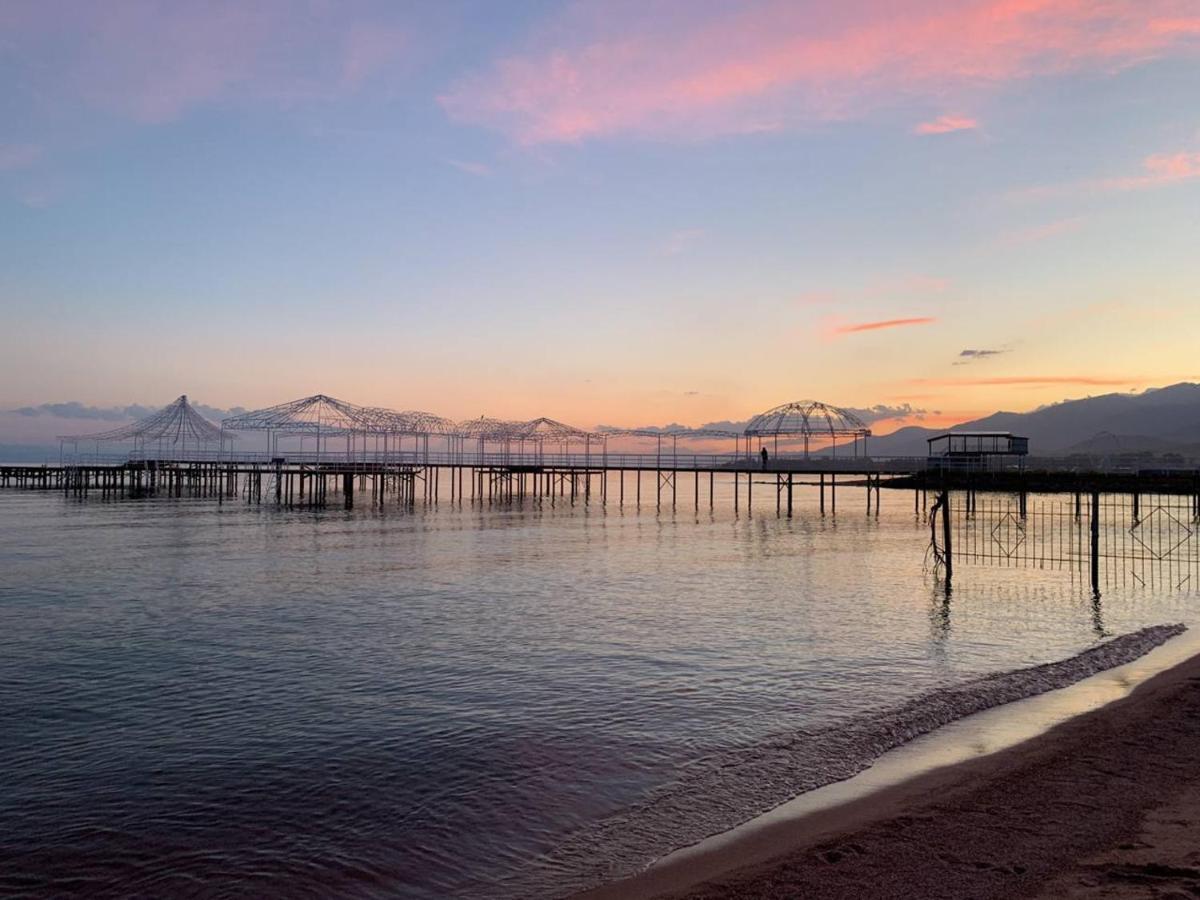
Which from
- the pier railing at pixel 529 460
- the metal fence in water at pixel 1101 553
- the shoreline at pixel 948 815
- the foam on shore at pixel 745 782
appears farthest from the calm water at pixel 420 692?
the pier railing at pixel 529 460

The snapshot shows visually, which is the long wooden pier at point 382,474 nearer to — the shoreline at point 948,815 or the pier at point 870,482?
the pier at point 870,482

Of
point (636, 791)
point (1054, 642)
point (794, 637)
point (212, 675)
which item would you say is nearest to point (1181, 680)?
point (1054, 642)

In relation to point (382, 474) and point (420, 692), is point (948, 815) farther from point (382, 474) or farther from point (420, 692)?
point (382, 474)

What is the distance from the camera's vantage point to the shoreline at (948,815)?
549 cm

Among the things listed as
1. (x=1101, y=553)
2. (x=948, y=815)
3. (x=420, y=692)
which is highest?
(x=948, y=815)

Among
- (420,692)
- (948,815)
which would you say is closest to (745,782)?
(948,815)

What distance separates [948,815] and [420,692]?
22.4 ft

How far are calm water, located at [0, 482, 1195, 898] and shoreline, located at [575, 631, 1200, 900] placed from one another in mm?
932

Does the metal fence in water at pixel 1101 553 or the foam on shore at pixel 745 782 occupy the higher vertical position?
the foam on shore at pixel 745 782

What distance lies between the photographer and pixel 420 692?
432 inches

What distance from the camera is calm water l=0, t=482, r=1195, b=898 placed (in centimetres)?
651

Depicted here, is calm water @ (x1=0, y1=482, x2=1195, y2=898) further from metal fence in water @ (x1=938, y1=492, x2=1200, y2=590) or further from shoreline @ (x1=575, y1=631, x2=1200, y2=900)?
metal fence in water @ (x1=938, y1=492, x2=1200, y2=590)

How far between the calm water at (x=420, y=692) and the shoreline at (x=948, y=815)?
932 mm

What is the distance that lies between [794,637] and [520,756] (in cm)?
749
